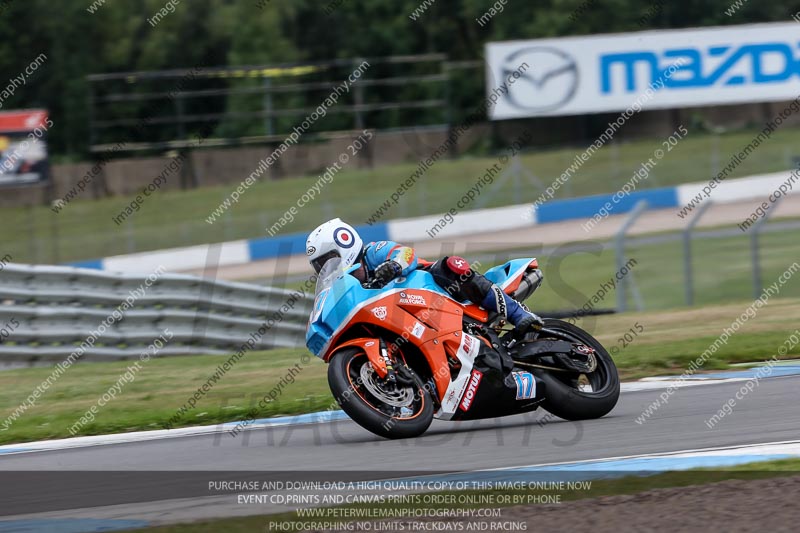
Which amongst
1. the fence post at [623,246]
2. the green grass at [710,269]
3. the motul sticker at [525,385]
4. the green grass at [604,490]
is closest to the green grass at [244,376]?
the fence post at [623,246]

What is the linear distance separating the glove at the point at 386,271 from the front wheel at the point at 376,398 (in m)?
0.47

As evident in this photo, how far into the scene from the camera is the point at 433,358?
7.53 m

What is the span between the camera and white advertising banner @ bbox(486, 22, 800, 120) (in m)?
31.1

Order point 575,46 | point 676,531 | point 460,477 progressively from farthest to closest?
point 575,46 → point 460,477 → point 676,531

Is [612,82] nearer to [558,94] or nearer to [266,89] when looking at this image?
[558,94]

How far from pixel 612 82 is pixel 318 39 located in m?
12.8

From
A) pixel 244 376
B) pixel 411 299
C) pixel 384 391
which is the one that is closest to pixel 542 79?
pixel 244 376

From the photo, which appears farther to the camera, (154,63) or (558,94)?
(154,63)

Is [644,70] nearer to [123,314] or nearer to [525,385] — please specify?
[123,314]

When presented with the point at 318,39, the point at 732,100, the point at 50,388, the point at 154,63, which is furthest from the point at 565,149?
the point at 50,388

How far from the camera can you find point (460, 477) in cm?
631

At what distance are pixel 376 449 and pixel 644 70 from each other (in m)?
25.9

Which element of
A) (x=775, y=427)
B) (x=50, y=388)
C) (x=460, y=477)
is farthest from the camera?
(x=50, y=388)

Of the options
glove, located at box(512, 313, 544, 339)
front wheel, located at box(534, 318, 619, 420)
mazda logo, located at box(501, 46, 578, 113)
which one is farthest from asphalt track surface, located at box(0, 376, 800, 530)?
mazda logo, located at box(501, 46, 578, 113)
